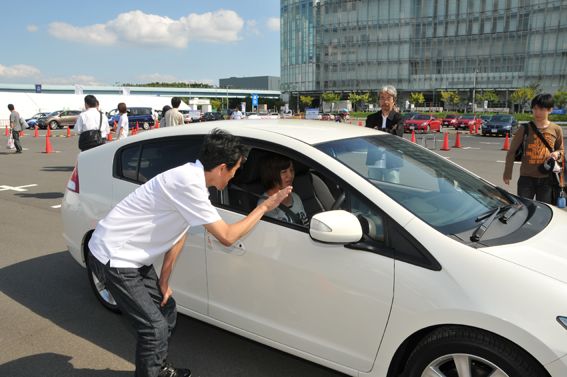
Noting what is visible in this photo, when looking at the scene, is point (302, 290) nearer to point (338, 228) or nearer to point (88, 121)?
point (338, 228)

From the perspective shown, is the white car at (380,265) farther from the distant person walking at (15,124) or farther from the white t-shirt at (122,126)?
the distant person walking at (15,124)

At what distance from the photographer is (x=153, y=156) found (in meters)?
3.53

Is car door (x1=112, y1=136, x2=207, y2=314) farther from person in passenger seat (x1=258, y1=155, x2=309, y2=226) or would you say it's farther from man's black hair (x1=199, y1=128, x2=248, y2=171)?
man's black hair (x1=199, y1=128, x2=248, y2=171)

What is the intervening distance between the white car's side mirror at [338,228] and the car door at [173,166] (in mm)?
954

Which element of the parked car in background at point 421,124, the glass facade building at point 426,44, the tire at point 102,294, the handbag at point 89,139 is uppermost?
the glass facade building at point 426,44

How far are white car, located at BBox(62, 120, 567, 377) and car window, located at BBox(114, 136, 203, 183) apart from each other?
0.01 meters

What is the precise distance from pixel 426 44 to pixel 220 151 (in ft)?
Answer: 285

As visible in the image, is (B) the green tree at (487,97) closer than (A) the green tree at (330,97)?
Yes

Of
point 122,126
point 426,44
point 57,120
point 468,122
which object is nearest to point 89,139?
point 122,126

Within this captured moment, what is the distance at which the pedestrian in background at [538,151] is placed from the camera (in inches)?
177

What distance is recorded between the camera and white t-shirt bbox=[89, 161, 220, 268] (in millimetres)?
2189

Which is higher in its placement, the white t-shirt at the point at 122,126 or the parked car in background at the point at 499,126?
the white t-shirt at the point at 122,126

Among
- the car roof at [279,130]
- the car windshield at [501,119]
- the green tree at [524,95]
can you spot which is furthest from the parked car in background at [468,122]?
the green tree at [524,95]

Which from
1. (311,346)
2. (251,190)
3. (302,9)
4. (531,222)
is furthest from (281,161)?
(302,9)
